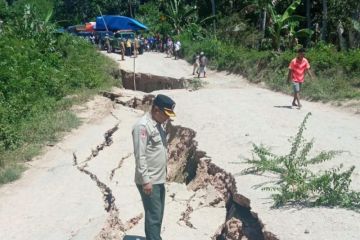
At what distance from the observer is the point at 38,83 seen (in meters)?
17.4

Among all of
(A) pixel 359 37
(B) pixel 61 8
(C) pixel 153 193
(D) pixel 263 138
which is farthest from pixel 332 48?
(B) pixel 61 8

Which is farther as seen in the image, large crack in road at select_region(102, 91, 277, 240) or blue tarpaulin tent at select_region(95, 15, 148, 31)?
blue tarpaulin tent at select_region(95, 15, 148, 31)

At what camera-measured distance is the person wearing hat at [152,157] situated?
16.8ft

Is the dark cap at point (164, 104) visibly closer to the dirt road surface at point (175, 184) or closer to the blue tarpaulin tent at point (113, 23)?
the dirt road surface at point (175, 184)

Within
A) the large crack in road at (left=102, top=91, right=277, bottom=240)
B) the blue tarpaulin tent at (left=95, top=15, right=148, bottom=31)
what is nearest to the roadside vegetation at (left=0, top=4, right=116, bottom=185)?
the large crack in road at (left=102, top=91, right=277, bottom=240)

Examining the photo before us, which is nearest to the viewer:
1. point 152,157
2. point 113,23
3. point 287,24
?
point 152,157

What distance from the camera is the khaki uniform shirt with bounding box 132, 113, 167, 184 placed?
16.8 ft

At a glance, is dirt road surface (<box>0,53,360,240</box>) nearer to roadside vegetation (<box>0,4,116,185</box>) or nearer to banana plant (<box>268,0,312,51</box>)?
roadside vegetation (<box>0,4,116,185</box>)

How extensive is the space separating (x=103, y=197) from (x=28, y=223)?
3.95 ft

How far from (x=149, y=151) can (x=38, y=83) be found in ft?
42.6

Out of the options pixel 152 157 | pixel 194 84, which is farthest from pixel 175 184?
pixel 194 84

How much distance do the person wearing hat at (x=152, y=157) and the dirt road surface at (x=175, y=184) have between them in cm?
96

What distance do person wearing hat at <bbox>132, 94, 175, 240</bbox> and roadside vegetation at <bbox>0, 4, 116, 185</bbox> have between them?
5.80m

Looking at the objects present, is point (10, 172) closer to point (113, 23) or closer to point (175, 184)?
point (175, 184)
